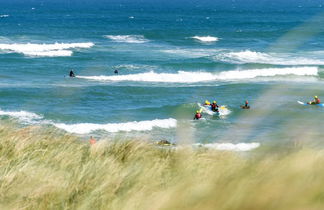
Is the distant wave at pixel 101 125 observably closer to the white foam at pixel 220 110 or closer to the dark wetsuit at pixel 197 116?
the dark wetsuit at pixel 197 116

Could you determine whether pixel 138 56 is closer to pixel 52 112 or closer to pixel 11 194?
pixel 52 112

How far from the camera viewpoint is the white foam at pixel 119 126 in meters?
23.8

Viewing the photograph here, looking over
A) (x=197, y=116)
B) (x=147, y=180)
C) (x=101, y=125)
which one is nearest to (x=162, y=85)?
(x=197, y=116)

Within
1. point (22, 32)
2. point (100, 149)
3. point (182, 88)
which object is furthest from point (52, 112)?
point (22, 32)

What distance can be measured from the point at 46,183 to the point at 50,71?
38.4 m

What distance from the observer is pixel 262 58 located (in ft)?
168

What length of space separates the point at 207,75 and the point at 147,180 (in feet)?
124

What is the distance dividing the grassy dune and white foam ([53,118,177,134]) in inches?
672

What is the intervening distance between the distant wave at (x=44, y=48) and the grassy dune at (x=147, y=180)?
45833mm

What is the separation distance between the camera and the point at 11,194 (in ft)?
14.8

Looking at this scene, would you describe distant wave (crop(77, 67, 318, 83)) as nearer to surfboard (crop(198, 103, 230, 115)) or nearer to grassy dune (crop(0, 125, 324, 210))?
surfboard (crop(198, 103, 230, 115))

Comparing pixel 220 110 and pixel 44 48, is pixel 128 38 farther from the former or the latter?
pixel 220 110

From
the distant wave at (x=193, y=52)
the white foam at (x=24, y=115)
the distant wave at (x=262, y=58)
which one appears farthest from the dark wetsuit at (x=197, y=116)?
the distant wave at (x=193, y=52)

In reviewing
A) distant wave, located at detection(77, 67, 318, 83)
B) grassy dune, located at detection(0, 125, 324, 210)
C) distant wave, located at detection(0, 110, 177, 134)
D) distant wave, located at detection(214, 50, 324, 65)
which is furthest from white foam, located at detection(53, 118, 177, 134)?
distant wave, located at detection(214, 50, 324, 65)
